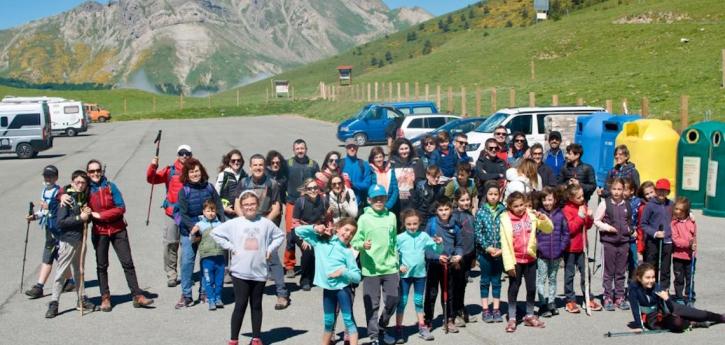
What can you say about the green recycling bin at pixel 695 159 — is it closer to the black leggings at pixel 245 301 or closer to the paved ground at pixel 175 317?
the paved ground at pixel 175 317

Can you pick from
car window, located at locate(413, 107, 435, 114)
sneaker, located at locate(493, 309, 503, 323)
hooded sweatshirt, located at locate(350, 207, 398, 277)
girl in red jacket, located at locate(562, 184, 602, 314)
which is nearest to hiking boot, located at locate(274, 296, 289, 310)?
hooded sweatshirt, located at locate(350, 207, 398, 277)

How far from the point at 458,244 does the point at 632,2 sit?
77224mm

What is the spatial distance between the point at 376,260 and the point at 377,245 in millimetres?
144

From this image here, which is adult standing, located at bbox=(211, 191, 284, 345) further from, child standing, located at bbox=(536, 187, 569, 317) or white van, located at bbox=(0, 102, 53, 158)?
white van, located at bbox=(0, 102, 53, 158)

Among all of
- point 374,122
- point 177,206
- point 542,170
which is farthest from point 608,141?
point 374,122

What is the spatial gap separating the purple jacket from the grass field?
736 inches

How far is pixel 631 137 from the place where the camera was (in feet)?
61.6

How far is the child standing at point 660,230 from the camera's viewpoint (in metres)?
10.1

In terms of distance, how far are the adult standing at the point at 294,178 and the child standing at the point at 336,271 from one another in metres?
3.12

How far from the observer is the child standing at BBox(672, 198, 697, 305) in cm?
1012

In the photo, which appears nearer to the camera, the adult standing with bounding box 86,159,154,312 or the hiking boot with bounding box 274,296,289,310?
the adult standing with bounding box 86,159,154,312

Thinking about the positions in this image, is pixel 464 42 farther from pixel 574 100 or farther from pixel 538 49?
pixel 574 100

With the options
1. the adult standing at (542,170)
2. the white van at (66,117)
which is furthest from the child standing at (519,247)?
the white van at (66,117)

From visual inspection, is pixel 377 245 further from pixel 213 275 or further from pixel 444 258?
pixel 213 275
